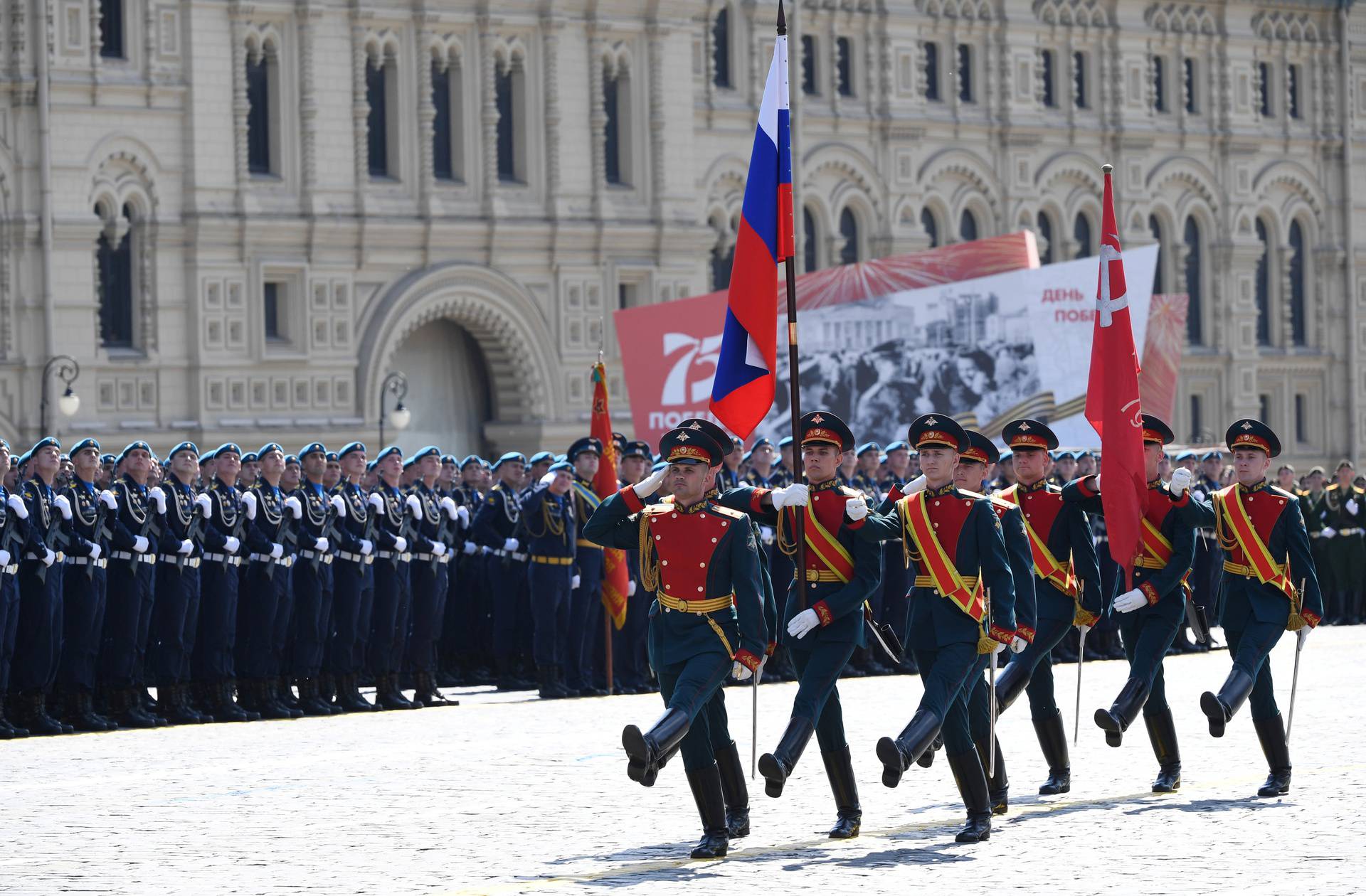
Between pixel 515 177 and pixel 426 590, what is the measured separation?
59.0 ft

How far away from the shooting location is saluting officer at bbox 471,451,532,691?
1889 centimetres

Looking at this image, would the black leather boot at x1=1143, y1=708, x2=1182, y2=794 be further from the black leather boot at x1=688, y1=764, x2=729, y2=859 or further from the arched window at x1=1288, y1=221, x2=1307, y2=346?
the arched window at x1=1288, y1=221, x2=1307, y2=346

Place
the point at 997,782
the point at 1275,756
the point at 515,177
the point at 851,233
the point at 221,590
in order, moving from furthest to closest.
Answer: the point at 851,233 < the point at 515,177 < the point at 221,590 < the point at 1275,756 < the point at 997,782

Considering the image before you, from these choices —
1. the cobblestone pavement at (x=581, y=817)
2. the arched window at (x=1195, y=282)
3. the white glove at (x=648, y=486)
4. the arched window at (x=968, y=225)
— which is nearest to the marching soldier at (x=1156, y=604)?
the cobblestone pavement at (x=581, y=817)

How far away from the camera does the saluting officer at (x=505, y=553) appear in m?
18.9

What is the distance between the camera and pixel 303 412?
33.1 m

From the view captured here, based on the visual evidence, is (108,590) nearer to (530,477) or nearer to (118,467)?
(118,467)

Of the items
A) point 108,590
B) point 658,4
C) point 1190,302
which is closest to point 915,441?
point 108,590

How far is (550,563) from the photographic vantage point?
1848 cm

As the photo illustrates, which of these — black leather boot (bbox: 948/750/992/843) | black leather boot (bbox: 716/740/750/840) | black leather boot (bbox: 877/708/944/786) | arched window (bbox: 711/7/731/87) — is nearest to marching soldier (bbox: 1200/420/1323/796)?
black leather boot (bbox: 948/750/992/843)

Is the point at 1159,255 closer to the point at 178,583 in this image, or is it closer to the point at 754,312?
the point at 178,583

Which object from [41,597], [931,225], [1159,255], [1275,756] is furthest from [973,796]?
[1159,255]

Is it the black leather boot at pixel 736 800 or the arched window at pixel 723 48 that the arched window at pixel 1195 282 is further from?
the black leather boot at pixel 736 800

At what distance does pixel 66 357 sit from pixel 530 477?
12071 millimetres
